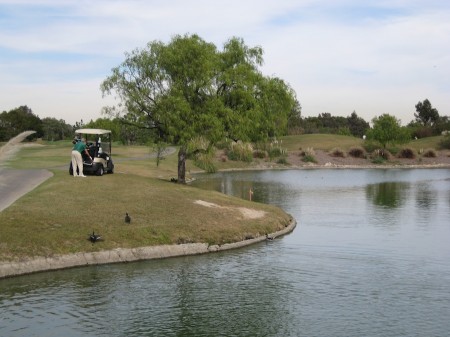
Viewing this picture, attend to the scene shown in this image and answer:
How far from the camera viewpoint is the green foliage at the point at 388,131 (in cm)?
13825

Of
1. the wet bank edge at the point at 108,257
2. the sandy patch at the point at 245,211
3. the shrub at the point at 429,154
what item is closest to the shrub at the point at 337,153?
the shrub at the point at 429,154

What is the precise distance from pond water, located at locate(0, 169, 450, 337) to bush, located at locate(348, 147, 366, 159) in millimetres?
90713

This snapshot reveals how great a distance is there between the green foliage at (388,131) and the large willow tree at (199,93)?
9017 centimetres

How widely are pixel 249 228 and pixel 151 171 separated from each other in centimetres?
3868

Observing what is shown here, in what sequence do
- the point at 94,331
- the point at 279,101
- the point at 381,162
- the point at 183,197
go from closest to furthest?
1. the point at 94,331
2. the point at 183,197
3. the point at 279,101
4. the point at 381,162

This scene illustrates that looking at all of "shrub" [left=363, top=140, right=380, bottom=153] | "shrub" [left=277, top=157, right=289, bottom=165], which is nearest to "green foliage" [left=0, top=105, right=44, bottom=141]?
"shrub" [left=277, top=157, right=289, bottom=165]

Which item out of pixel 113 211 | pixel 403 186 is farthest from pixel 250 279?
pixel 403 186

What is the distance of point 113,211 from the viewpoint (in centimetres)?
3691

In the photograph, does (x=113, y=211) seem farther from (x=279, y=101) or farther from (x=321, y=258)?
(x=279, y=101)

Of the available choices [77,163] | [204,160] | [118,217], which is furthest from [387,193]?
[118,217]

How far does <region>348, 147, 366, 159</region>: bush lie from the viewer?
13250 cm

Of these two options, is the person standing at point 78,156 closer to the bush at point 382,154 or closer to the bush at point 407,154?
the bush at point 382,154

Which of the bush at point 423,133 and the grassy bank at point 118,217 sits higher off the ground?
the bush at point 423,133

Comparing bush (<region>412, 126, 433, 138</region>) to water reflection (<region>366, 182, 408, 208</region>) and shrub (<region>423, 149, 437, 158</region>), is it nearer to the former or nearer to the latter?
shrub (<region>423, 149, 437, 158</region>)
